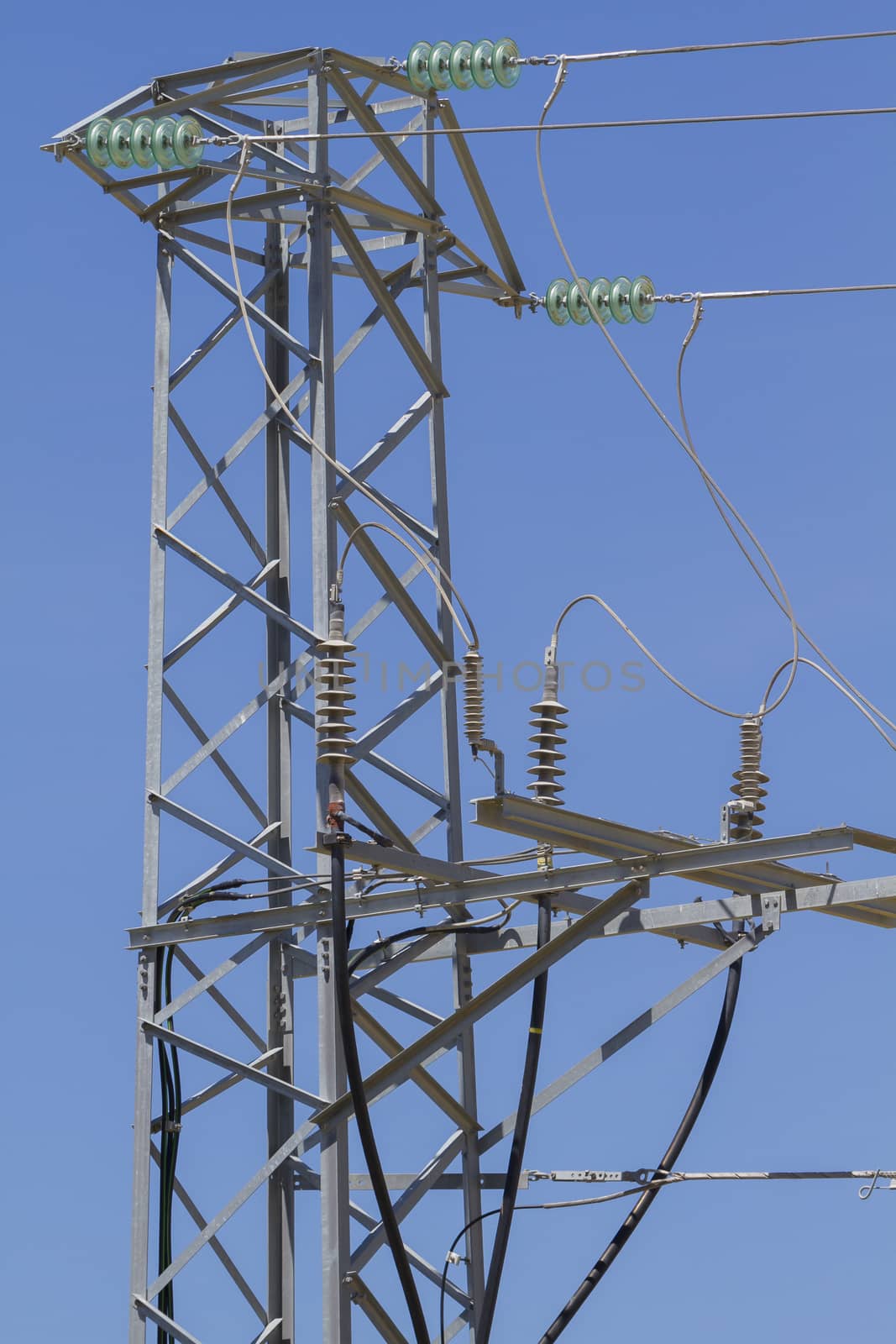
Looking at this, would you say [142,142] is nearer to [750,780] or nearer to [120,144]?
[120,144]

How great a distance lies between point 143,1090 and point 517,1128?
219cm

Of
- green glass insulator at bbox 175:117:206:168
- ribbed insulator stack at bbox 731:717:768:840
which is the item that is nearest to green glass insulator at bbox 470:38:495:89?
green glass insulator at bbox 175:117:206:168

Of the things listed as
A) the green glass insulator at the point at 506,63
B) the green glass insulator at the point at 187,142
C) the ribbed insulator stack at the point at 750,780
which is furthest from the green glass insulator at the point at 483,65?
the ribbed insulator stack at the point at 750,780

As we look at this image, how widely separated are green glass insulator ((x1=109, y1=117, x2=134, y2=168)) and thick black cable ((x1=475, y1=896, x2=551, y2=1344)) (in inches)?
183

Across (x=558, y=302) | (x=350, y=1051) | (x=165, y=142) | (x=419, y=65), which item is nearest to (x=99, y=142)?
(x=165, y=142)

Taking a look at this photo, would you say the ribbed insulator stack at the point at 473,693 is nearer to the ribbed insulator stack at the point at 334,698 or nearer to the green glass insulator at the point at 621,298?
the ribbed insulator stack at the point at 334,698

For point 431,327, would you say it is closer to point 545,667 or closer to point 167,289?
point 167,289

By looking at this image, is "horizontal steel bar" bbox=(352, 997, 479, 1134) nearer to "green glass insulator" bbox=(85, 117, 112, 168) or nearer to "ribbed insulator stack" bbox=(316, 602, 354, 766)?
"ribbed insulator stack" bbox=(316, 602, 354, 766)

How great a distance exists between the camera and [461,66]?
13336 mm

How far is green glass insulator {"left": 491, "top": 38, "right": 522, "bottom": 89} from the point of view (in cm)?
1312

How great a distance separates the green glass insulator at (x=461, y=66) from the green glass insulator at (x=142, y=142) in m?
1.68

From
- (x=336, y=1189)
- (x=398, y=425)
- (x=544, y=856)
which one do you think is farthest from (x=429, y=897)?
(x=398, y=425)

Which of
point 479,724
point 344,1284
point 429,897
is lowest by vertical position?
point 344,1284

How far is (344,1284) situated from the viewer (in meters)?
12.5
